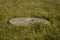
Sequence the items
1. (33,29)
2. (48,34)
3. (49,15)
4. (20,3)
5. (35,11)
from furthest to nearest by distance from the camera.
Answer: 1. (20,3)
2. (35,11)
3. (49,15)
4. (33,29)
5. (48,34)

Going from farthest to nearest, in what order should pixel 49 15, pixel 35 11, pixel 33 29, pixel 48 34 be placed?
pixel 35 11 < pixel 49 15 < pixel 33 29 < pixel 48 34

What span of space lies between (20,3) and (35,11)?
1278 millimetres

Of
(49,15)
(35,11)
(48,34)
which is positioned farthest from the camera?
(35,11)

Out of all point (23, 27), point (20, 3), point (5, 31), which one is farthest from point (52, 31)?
point (20, 3)

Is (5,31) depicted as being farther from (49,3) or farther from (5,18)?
(49,3)

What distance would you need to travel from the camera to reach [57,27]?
7.47 metres

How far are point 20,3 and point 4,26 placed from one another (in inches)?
137

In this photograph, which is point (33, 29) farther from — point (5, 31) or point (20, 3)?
point (20, 3)

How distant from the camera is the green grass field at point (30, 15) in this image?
658cm

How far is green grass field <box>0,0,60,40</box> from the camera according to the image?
6579 millimetres

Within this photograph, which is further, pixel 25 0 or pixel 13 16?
pixel 25 0

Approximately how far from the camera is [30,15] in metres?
8.88

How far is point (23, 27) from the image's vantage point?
728 cm

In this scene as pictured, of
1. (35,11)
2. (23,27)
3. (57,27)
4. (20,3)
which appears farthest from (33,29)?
(20,3)
